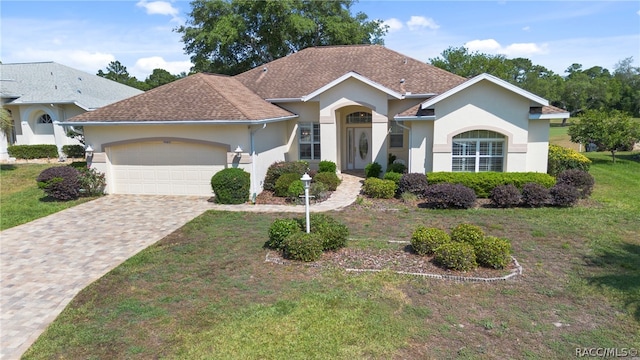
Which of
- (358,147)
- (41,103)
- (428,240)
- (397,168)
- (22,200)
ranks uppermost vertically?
(41,103)

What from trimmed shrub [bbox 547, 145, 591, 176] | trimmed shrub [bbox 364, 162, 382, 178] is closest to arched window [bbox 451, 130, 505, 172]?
trimmed shrub [bbox 547, 145, 591, 176]

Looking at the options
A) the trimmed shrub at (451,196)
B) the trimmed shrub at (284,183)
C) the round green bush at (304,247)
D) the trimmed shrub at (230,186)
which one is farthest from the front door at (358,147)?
the round green bush at (304,247)

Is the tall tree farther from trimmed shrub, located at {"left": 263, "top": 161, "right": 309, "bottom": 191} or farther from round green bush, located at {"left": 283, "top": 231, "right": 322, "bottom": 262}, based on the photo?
round green bush, located at {"left": 283, "top": 231, "right": 322, "bottom": 262}

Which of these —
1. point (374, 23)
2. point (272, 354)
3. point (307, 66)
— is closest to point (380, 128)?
point (307, 66)

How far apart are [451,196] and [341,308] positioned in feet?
26.6

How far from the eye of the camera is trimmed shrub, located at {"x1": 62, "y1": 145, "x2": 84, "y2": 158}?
81.4 feet

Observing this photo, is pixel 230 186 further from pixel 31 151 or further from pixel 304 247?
pixel 31 151

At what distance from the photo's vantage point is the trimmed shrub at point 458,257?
8180 millimetres

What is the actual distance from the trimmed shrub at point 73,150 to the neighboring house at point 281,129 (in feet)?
32.1

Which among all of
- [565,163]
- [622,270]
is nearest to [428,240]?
[622,270]

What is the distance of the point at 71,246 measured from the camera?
10.6m

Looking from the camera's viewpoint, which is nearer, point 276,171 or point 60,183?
point 60,183

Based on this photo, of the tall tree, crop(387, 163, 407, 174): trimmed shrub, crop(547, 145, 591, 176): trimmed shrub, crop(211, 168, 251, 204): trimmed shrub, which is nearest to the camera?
crop(211, 168, 251, 204): trimmed shrub

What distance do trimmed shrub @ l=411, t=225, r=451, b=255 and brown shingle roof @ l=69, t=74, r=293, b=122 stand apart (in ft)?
26.7
